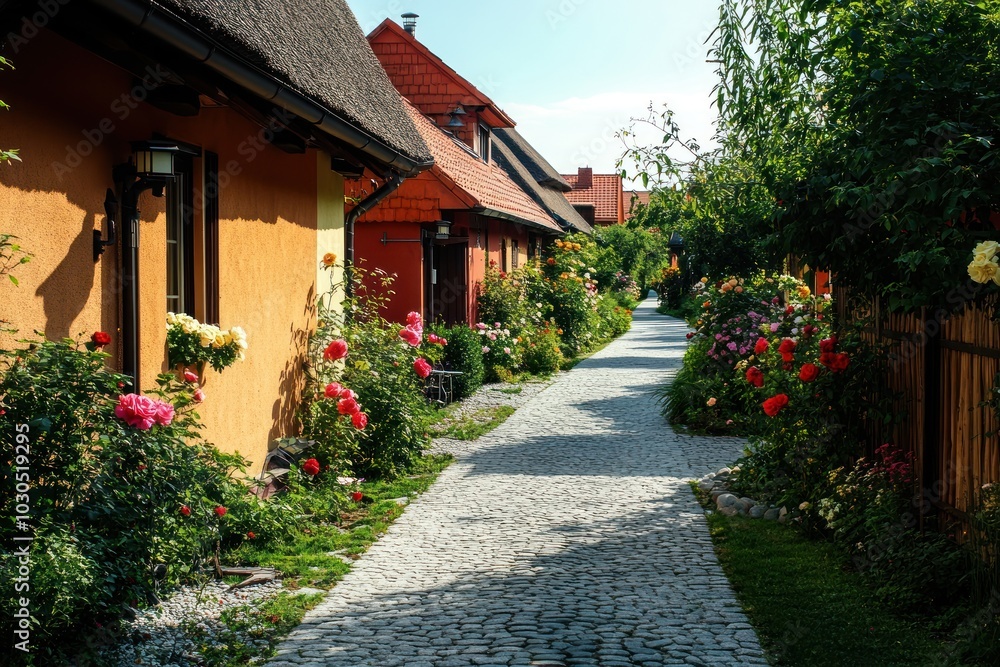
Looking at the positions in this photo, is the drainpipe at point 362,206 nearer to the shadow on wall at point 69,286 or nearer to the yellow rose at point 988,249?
the shadow on wall at point 69,286

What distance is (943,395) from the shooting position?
5.44m

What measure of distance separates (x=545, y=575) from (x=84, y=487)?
9.52 ft

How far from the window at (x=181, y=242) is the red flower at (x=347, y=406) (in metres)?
1.75

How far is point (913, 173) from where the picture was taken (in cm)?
434

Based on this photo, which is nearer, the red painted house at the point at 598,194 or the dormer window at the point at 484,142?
the dormer window at the point at 484,142

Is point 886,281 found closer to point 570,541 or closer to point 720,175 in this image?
point 570,541

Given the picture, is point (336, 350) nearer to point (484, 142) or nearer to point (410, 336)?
point (410, 336)

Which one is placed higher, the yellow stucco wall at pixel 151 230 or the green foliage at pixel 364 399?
the yellow stucco wall at pixel 151 230

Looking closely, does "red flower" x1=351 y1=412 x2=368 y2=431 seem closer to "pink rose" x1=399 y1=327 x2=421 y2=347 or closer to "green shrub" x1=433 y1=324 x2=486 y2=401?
"pink rose" x1=399 y1=327 x2=421 y2=347

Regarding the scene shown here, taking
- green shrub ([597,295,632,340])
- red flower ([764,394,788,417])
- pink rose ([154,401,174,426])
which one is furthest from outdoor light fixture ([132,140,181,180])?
green shrub ([597,295,632,340])

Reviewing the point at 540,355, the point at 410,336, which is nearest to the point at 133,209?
the point at 410,336

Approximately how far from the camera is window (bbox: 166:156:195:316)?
6.47 meters

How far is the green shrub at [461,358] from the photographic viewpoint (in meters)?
14.9

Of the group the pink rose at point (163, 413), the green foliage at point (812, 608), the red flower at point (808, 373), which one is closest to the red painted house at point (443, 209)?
the red flower at point (808, 373)
